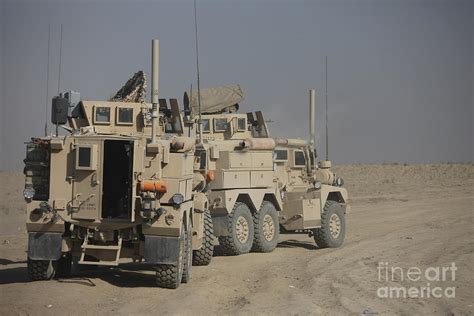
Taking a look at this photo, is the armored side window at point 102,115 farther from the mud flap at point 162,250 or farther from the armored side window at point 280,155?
the armored side window at point 280,155

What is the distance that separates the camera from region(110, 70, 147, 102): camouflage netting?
1593cm

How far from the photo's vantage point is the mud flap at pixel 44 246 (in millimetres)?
12664

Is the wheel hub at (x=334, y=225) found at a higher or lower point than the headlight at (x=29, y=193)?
lower

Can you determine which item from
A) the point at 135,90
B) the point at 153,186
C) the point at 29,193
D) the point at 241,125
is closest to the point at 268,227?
the point at 241,125

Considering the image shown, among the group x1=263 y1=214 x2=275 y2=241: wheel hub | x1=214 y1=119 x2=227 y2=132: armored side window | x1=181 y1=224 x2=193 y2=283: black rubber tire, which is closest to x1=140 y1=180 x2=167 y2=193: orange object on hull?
x1=181 y1=224 x2=193 y2=283: black rubber tire

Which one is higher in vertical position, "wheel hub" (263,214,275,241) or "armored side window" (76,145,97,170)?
"armored side window" (76,145,97,170)

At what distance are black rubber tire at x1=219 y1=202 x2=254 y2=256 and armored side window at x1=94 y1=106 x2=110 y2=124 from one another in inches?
139

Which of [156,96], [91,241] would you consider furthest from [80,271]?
[156,96]

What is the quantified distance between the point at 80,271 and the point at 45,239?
77.0 inches

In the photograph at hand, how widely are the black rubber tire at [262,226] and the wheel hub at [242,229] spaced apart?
0.41m

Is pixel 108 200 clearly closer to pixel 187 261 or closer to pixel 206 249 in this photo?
pixel 187 261

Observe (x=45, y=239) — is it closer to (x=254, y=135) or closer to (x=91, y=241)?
(x=91, y=241)

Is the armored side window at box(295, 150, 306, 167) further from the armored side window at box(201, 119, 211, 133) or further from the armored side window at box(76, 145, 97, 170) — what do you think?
the armored side window at box(76, 145, 97, 170)

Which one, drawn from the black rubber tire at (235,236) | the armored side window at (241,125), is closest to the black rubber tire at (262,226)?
the black rubber tire at (235,236)
